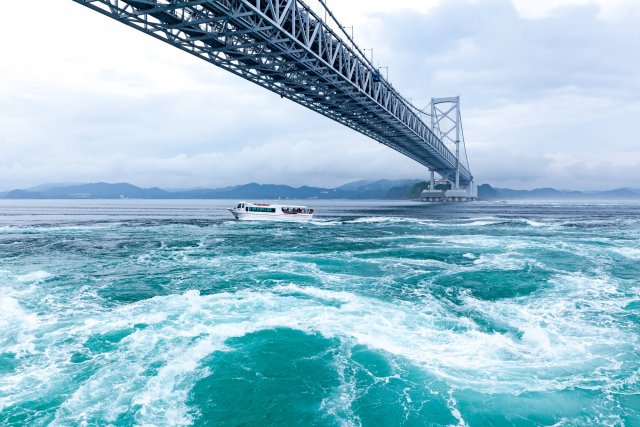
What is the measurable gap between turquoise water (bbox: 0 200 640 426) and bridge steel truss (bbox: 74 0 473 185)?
662 inches

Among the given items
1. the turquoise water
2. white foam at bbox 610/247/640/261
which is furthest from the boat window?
white foam at bbox 610/247/640/261

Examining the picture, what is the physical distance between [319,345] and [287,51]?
2668 centimetres

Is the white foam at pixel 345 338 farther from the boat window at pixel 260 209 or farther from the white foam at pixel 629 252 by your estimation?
the boat window at pixel 260 209

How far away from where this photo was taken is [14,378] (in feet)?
27.1

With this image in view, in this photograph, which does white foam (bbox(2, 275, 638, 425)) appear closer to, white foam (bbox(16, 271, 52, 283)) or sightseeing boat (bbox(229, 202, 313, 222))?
white foam (bbox(16, 271, 52, 283))

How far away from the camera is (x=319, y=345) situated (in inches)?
392

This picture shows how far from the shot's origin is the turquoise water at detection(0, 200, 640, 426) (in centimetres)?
718

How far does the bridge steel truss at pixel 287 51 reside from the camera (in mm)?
23719

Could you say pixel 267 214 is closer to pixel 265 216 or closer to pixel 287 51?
pixel 265 216

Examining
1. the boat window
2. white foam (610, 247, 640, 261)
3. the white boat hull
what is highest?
the boat window

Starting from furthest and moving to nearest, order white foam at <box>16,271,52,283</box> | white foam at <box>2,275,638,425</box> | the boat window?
the boat window, white foam at <box>16,271,52,283</box>, white foam at <box>2,275,638,425</box>

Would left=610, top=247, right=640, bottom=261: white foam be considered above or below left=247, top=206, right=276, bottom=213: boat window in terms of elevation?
below

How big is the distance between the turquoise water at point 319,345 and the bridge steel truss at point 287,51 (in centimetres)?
1680

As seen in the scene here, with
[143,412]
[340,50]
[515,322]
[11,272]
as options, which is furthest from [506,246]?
[11,272]
